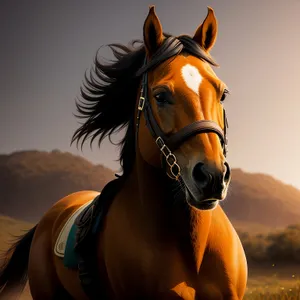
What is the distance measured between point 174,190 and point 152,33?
3.86 ft

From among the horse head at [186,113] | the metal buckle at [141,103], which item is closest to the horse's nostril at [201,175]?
the horse head at [186,113]

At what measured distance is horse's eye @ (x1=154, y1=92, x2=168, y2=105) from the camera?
289cm

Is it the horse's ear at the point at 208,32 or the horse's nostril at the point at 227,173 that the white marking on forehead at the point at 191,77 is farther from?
the horse's nostril at the point at 227,173

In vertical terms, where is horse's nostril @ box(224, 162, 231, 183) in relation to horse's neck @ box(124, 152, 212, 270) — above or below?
above

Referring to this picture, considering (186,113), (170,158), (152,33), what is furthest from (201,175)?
(152,33)

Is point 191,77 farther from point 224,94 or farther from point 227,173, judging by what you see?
point 227,173

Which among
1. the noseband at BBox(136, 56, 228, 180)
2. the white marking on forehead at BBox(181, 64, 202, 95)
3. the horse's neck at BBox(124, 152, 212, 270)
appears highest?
the white marking on forehead at BBox(181, 64, 202, 95)

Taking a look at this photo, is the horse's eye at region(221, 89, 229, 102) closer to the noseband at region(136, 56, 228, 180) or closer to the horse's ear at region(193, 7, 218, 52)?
the noseband at region(136, 56, 228, 180)

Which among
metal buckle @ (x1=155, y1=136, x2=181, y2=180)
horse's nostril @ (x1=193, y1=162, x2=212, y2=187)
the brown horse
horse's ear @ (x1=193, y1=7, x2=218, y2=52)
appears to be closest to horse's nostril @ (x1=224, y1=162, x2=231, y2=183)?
the brown horse

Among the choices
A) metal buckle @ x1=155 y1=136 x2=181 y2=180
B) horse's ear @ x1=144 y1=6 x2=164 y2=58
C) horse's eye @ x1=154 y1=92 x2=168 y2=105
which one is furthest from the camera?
horse's ear @ x1=144 y1=6 x2=164 y2=58

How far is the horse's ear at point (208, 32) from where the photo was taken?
329cm

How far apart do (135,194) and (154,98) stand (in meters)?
0.78

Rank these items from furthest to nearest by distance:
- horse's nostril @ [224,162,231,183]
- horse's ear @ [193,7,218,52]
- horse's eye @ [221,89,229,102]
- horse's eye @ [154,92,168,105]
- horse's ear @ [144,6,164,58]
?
horse's ear @ [193,7,218,52]
horse's ear @ [144,6,164,58]
horse's eye @ [221,89,229,102]
horse's eye @ [154,92,168,105]
horse's nostril @ [224,162,231,183]

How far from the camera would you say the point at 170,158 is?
2.81 meters
